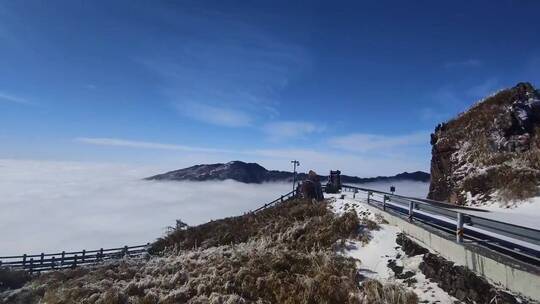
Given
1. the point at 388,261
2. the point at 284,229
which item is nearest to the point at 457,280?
the point at 388,261

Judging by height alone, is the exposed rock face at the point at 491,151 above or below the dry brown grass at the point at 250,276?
above

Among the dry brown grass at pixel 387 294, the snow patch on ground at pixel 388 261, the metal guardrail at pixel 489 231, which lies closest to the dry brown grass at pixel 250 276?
the dry brown grass at pixel 387 294

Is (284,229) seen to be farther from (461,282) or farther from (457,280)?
(461,282)

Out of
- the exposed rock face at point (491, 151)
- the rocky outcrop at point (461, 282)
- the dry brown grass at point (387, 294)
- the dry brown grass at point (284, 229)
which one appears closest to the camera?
the rocky outcrop at point (461, 282)

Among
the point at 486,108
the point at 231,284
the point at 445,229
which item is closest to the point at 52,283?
the point at 231,284

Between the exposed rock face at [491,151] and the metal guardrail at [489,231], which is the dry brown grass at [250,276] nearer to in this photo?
the metal guardrail at [489,231]

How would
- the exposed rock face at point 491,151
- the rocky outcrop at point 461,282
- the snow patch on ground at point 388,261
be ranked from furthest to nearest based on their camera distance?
the exposed rock face at point 491,151 < the snow patch on ground at point 388,261 < the rocky outcrop at point 461,282

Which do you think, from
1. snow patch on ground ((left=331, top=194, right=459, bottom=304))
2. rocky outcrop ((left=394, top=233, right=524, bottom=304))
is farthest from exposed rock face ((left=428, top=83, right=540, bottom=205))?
rocky outcrop ((left=394, top=233, right=524, bottom=304))

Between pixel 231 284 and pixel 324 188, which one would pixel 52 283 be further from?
pixel 324 188
